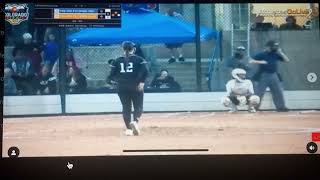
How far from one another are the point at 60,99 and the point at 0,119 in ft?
1.15

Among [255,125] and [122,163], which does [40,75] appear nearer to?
[122,163]

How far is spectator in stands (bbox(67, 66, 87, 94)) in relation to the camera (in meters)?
3.47

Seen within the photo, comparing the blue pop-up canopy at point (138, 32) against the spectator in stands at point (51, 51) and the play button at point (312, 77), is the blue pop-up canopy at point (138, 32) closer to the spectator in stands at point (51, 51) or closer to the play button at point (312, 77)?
the spectator in stands at point (51, 51)

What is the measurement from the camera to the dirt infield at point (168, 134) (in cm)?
339

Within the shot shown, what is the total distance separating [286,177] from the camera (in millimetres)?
3361

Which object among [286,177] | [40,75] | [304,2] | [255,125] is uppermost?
[304,2]

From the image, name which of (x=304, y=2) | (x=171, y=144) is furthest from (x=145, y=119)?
(x=304, y=2)

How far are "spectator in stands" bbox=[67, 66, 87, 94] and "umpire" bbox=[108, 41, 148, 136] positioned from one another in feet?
0.52

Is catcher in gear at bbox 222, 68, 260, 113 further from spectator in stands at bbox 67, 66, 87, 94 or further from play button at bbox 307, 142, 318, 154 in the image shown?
spectator in stands at bbox 67, 66, 87, 94

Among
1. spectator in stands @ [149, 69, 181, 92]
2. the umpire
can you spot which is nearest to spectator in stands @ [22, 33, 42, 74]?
the umpire

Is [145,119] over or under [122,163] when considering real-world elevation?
over

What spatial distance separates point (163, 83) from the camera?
11.3 feet

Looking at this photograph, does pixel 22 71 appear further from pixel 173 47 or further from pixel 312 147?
pixel 312 147
